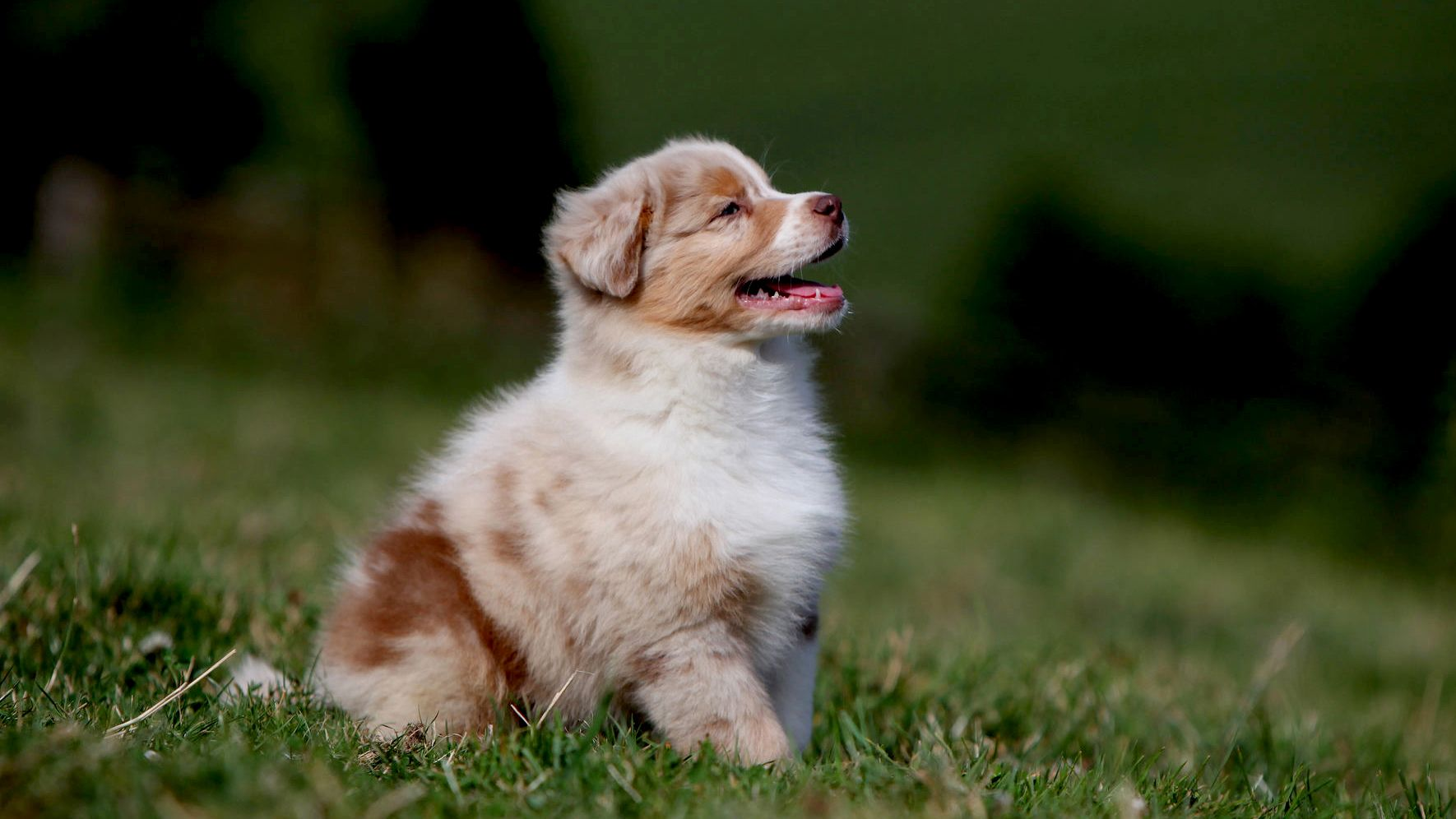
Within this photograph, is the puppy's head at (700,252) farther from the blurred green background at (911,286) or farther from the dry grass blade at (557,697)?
the blurred green background at (911,286)

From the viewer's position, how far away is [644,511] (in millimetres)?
2951

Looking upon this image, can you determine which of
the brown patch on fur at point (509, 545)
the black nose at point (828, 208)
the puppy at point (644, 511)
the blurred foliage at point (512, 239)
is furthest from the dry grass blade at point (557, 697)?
the blurred foliage at point (512, 239)

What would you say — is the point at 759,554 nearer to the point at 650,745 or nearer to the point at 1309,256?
the point at 650,745

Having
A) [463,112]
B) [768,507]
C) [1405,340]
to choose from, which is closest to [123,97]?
[463,112]

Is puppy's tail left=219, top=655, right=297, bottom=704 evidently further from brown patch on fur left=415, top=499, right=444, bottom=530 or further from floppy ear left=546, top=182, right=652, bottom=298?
floppy ear left=546, top=182, right=652, bottom=298

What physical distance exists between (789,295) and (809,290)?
0.05 metres

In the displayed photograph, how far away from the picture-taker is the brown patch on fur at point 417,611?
9.89 feet

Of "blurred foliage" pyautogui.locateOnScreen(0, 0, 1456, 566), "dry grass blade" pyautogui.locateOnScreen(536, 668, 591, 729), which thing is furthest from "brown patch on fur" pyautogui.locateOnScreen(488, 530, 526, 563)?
"blurred foliage" pyautogui.locateOnScreen(0, 0, 1456, 566)

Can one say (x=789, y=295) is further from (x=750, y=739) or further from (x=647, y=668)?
(x=750, y=739)

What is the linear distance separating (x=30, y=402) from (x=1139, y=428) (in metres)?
7.31

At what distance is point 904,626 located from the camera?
14.8ft

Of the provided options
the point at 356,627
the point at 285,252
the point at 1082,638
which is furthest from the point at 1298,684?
the point at 285,252

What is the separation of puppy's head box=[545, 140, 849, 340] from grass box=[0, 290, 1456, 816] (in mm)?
945

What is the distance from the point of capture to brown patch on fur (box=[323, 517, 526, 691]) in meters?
3.02
